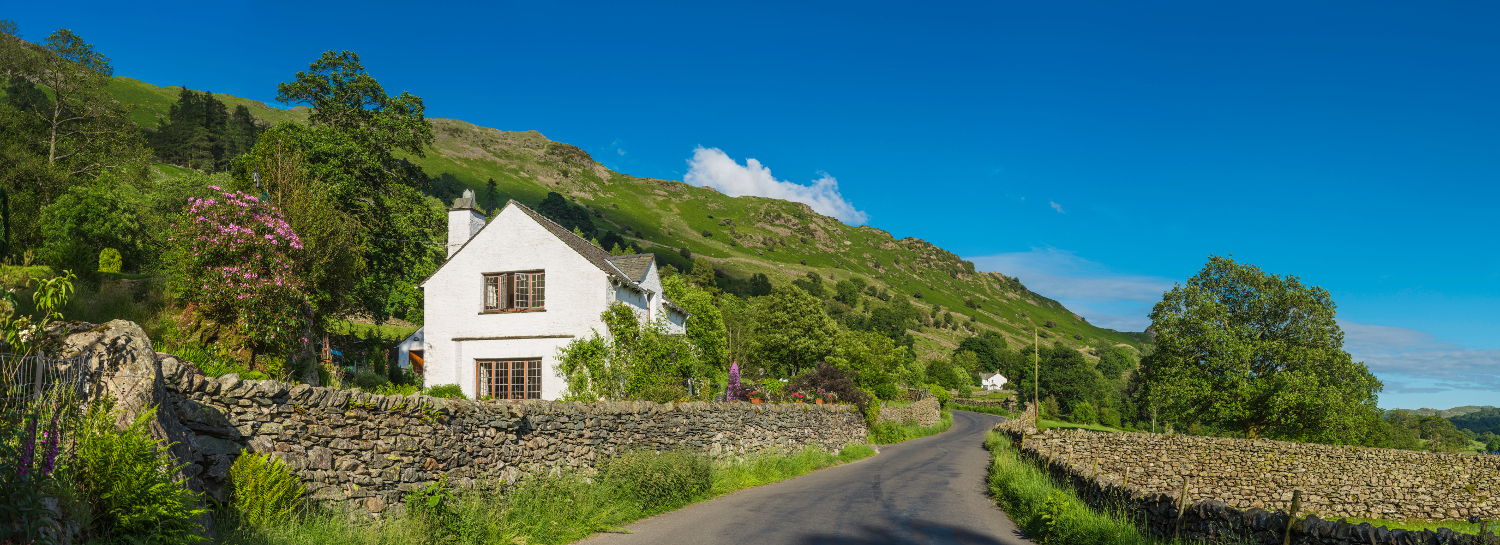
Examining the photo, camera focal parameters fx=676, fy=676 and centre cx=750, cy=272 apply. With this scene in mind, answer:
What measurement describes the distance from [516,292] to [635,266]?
16.4ft

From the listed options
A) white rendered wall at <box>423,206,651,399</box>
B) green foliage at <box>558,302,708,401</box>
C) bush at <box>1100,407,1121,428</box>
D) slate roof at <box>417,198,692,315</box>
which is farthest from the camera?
bush at <box>1100,407,1121,428</box>

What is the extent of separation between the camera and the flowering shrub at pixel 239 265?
1416cm

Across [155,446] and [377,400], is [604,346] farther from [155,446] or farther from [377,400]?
[155,446]

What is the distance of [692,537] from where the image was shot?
10547 mm

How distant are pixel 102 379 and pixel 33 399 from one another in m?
0.63

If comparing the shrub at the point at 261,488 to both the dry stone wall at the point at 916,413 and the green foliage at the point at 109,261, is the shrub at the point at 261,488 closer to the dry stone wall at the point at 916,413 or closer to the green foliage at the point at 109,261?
the green foliage at the point at 109,261

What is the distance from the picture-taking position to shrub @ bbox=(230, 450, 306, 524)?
712 centimetres

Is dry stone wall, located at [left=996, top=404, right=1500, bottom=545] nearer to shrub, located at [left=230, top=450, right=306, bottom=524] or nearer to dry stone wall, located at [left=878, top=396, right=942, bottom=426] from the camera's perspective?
dry stone wall, located at [left=878, top=396, right=942, bottom=426]

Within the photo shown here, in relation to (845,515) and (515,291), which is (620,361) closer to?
(515,291)

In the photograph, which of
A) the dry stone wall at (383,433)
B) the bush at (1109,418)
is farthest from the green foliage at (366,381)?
the bush at (1109,418)

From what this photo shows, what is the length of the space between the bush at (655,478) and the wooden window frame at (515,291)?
11278 millimetres

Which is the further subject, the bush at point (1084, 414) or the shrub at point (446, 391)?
the bush at point (1084, 414)

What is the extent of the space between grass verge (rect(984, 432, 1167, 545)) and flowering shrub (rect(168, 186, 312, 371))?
1615 centimetres

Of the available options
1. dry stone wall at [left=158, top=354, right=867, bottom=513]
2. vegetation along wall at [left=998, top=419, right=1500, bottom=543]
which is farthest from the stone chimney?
vegetation along wall at [left=998, top=419, right=1500, bottom=543]
